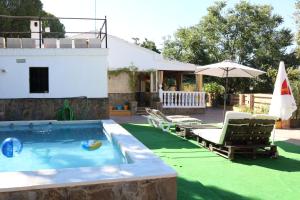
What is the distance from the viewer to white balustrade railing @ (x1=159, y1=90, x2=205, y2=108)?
72.8 feet

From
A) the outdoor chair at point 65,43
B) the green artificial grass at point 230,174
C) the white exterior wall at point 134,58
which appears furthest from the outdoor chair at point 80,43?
the white exterior wall at point 134,58

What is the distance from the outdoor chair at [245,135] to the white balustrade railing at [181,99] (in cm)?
1272

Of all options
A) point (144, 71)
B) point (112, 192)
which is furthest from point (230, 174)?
point (144, 71)

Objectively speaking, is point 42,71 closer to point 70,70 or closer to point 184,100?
point 70,70

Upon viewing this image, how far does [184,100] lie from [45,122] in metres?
10.7

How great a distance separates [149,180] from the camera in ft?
15.5

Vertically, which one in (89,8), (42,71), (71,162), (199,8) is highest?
(199,8)

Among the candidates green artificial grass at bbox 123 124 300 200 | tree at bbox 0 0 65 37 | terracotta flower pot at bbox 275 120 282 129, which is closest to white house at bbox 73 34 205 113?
terracotta flower pot at bbox 275 120 282 129

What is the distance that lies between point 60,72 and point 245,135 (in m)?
9.43

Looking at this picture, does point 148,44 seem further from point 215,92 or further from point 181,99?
point 181,99

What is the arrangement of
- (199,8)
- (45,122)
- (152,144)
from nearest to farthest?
(152,144)
(45,122)
(199,8)

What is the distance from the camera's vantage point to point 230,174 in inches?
293

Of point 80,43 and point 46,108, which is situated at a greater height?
point 80,43

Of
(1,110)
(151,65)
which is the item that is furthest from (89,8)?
(1,110)
